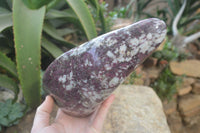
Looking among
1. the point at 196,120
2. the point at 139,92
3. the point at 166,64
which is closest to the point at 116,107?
the point at 139,92

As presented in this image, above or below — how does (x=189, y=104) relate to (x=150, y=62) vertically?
below

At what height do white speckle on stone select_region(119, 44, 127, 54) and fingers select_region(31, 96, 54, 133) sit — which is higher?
white speckle on stone select_region(119, 44, 127, 54)

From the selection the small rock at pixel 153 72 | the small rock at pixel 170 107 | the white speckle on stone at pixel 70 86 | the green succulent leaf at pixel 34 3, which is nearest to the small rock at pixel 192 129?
the small rock at pixel 170 107

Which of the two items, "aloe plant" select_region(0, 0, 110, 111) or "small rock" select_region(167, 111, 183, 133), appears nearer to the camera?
"aloe plant" select_region(0, 0, 110, 111)

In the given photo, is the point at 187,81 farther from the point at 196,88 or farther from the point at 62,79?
the point at 62,79

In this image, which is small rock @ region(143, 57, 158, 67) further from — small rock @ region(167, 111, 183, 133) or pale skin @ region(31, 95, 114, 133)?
pale skin @ region(31, 95, 114, 133)

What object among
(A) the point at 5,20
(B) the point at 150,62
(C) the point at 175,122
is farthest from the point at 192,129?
(A) the point at 5,20

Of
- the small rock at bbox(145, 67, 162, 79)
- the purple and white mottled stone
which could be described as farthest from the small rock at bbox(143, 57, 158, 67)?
the purple and white mottled stone
